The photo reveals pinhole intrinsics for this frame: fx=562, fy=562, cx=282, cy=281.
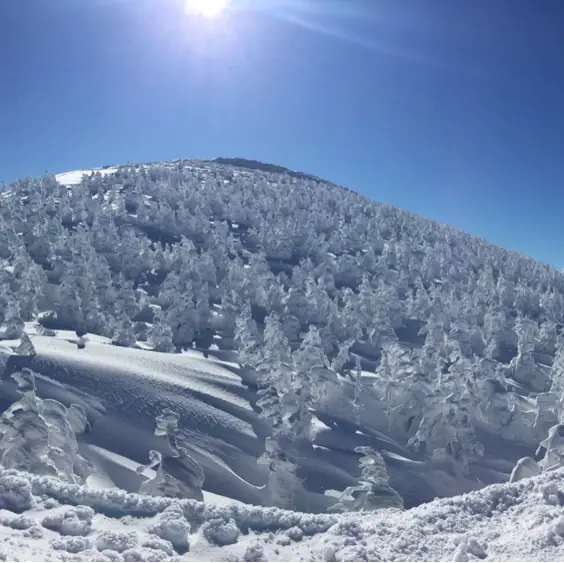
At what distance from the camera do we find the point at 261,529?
14812mm

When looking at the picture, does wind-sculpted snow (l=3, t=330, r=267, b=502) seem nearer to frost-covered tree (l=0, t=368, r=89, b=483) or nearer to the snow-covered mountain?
the snow-covered mountain

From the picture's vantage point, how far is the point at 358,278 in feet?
385

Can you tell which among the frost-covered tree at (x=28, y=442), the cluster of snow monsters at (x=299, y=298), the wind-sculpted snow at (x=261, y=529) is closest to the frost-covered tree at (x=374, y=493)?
the cluster of snow monsters at (x=299, y=298)

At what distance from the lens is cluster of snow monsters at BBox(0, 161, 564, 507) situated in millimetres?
57875

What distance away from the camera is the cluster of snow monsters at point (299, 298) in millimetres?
57875

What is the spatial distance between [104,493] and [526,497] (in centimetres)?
1117

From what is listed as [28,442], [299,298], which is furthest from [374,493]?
[299,298]

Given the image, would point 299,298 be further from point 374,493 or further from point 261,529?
point 261,529

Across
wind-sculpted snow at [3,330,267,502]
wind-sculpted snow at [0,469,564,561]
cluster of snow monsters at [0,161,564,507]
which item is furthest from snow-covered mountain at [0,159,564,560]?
cluster of snow monsters at [0,161,564,507]

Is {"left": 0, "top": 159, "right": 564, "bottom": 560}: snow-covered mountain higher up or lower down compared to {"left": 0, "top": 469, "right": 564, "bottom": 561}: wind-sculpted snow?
higher up

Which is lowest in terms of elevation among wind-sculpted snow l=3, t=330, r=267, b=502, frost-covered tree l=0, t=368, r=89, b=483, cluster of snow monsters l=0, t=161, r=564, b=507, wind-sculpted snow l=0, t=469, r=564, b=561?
wind-sculpted snow l=0, t=469, r=564, b=561

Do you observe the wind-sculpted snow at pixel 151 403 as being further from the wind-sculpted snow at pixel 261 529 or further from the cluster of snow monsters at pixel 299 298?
the wind-sculpted snow at pixel 261 529

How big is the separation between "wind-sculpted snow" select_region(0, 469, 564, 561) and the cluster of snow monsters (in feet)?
75.6

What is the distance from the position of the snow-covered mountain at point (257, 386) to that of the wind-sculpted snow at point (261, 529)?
6cm
